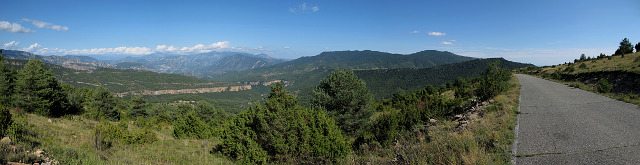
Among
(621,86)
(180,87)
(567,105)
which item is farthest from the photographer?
(180,87)

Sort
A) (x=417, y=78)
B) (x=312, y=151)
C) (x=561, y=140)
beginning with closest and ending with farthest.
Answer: (x=561, y=140), (x=312, y=151), (x=417, y=78)

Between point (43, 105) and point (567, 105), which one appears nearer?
point (567, 105)

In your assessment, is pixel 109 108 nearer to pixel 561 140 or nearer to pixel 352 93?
pixel 352 93

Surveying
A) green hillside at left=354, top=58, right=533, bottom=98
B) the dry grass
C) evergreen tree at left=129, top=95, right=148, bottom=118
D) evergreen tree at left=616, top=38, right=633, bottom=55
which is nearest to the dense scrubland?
the dry grass

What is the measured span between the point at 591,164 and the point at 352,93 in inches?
505

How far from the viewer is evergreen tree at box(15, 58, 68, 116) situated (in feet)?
51.0

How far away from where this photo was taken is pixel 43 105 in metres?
16.2

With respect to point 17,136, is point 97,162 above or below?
below

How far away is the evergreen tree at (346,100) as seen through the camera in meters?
16.2

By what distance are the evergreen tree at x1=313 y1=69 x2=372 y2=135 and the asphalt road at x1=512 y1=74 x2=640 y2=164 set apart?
9.62 metres

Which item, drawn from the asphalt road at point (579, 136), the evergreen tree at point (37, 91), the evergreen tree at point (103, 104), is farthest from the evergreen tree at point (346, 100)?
the evergreen tree at point (103, 104)

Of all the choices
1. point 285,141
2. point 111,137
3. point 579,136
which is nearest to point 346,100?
point 285,141

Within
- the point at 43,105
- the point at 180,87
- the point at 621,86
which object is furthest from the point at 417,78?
the point at 180,87

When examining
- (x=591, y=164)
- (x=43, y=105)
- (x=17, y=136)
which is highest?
(x=591, y=164)
